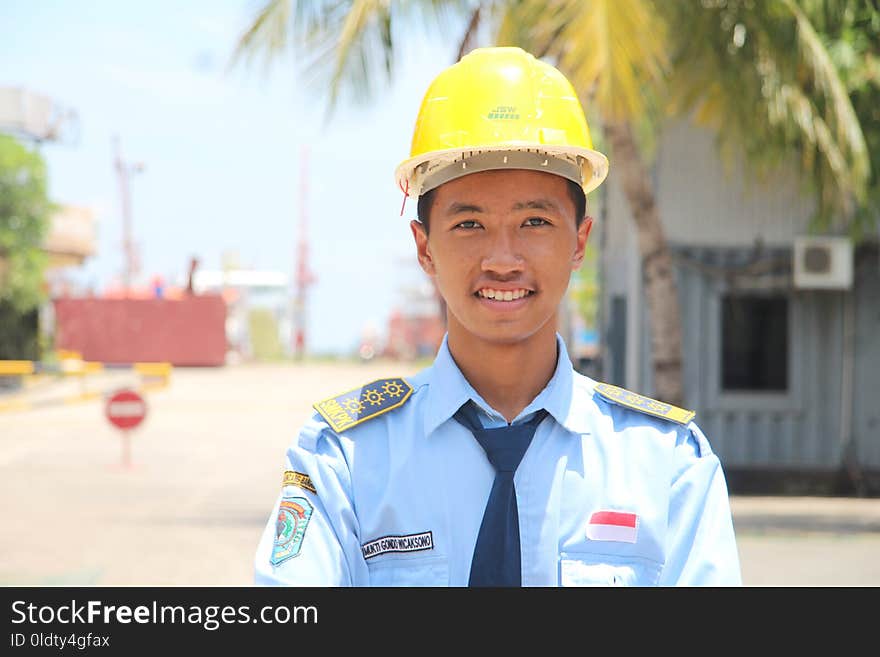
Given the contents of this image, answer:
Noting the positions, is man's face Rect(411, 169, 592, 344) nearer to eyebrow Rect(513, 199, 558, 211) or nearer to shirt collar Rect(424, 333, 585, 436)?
Answer: eyebrow Rect(513, 199, 558, 211)

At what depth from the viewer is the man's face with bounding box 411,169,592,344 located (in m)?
2.08

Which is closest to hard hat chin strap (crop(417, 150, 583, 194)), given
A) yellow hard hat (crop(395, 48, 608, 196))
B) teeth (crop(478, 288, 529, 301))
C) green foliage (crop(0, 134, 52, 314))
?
yellow hard hat (crop(395, 48, 608, 196))

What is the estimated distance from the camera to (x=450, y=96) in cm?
222

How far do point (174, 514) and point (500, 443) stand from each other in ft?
29.7

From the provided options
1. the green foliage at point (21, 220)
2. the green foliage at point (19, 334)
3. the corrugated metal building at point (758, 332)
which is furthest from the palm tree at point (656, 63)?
the green foliage at point (19, 334)

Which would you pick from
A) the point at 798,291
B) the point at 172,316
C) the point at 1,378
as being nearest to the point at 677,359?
the point at 798,291

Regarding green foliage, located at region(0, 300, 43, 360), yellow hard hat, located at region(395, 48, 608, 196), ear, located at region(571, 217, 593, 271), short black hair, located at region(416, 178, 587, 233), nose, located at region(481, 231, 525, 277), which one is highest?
green foliage, located at region(0, 300, 43, 360)

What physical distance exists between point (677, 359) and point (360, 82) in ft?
12.8

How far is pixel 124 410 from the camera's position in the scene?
12812 mm

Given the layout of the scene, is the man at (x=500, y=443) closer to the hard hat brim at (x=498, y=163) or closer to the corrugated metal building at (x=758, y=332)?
the hard hat brim at (x=498, y=163)

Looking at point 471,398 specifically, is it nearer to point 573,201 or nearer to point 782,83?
point 573,201

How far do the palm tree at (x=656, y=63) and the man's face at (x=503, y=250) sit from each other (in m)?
6.29

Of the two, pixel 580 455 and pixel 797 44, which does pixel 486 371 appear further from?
pixel 797 44
